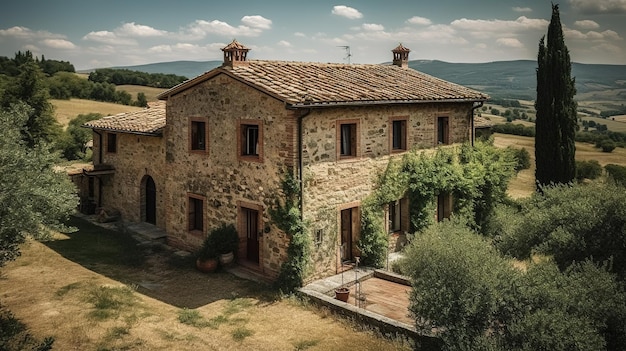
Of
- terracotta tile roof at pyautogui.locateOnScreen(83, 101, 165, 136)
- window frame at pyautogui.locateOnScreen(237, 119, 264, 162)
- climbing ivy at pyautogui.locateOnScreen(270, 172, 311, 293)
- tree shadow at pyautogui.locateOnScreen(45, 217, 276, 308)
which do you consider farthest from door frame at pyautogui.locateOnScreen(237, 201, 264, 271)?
terracotta tile roof at pyautogui.locateOnScreen(83, 101, 165, 136)

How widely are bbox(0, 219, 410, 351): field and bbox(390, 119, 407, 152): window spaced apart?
22.0 ft

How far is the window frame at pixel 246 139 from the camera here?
13594 mm

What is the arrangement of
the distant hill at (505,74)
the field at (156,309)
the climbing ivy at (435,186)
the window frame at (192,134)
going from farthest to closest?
the distant hill at (505,74), the window frame at (192,134), the climbing ivy at (435,186), the field at (156,309)

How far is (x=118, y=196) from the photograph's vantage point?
21109 mm

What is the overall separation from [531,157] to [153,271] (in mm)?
40370

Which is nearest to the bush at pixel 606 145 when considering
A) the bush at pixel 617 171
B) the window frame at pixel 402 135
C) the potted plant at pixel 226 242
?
the bush at pixel 617 171

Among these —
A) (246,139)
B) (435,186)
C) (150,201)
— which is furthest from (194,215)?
(435,186)

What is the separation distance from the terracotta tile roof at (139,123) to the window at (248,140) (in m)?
5.18

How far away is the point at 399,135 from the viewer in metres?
16.2

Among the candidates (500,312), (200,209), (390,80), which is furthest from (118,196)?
(500,312)

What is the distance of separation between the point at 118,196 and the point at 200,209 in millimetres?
6648

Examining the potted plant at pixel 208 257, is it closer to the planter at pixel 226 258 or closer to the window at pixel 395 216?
the planter at pixel 226 258

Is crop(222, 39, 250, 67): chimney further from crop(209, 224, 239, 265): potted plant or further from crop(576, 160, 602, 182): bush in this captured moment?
crop(576, 160, 602, 182): bush

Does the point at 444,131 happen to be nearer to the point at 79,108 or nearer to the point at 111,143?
the point at 111,143
